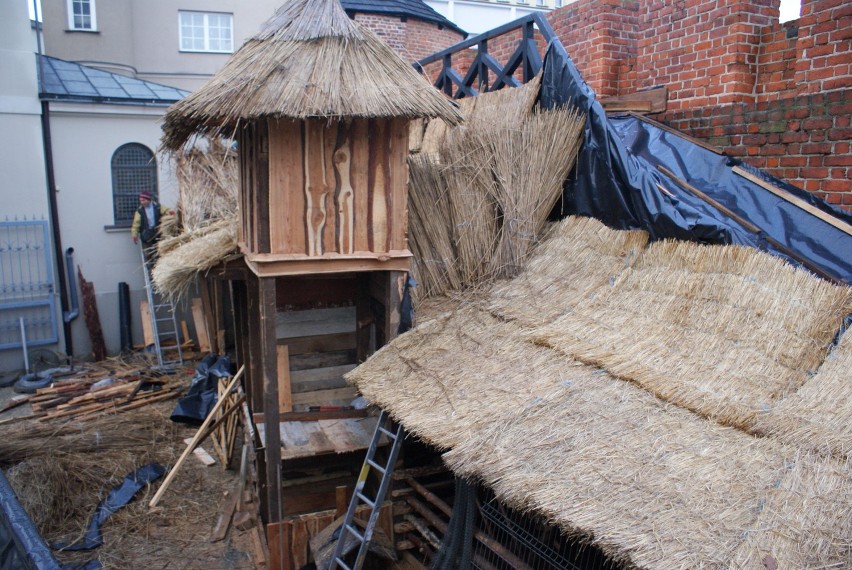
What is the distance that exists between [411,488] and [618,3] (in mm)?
5761

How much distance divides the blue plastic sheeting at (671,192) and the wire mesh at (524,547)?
2171mm

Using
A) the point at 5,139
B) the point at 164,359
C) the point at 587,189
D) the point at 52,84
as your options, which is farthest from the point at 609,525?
the point at 52,84

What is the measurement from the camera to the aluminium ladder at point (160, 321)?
1116cm

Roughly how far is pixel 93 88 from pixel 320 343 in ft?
27.0

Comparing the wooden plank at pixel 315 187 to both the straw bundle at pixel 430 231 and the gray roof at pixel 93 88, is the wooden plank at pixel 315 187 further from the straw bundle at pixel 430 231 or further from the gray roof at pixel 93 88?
the gray roof at pixel 93 88

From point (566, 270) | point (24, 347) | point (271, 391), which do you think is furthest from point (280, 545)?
point (24, 347)

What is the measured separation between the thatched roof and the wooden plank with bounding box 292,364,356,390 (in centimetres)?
150

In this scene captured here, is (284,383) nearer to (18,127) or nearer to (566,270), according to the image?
(566,270)

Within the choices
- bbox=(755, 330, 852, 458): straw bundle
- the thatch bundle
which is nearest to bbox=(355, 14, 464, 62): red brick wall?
the thatch bundle

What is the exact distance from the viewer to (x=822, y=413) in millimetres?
3105

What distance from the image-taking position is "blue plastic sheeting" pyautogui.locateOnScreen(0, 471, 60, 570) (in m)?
1.60

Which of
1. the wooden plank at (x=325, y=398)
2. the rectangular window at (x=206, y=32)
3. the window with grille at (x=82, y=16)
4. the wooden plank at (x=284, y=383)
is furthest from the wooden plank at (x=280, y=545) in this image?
the window with grille at (x=82, y=16)

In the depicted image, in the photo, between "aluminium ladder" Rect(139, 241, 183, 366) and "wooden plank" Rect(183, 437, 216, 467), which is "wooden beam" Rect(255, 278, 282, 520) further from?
"aluminium ladder" Rect(139, 241, 183, 366)

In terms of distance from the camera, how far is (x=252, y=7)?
62.4 ft
